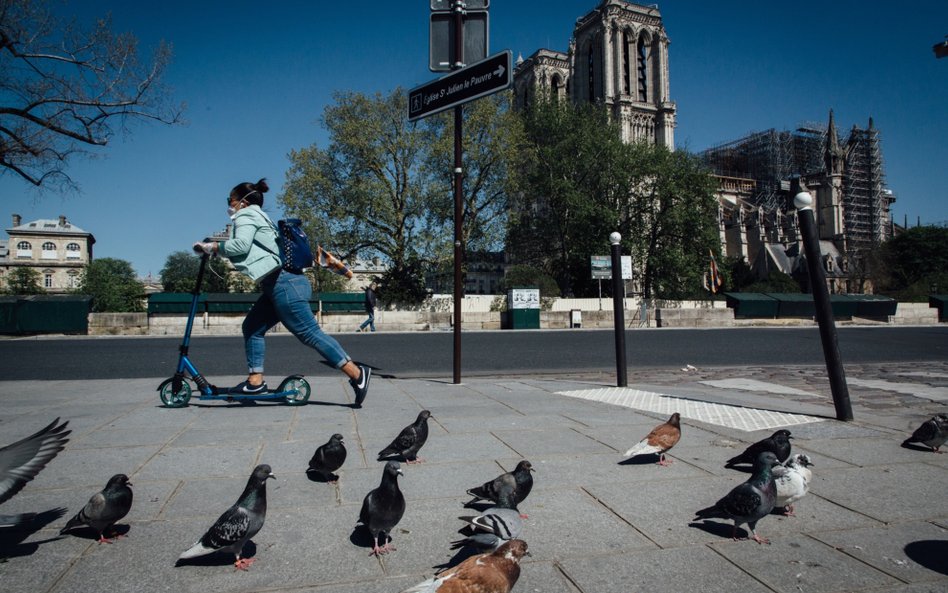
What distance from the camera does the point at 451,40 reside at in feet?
24.5

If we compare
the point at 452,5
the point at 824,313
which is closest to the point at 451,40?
the point at 452,5

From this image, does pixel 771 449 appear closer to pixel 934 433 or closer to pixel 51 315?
pixel 934 433

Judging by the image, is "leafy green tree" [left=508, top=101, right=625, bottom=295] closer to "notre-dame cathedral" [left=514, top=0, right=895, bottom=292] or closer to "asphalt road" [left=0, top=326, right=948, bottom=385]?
"notre-dame cathedral" [left=514, top=0, right=895, bottom=292]

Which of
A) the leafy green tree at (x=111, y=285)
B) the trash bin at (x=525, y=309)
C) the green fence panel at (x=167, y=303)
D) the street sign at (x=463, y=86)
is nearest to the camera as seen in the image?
the street sign at (x=463, y=86)

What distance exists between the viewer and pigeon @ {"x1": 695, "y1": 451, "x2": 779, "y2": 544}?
2582 mm

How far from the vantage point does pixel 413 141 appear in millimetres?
34781

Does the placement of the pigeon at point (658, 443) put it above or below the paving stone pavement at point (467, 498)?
above

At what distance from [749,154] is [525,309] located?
97489 millimetres

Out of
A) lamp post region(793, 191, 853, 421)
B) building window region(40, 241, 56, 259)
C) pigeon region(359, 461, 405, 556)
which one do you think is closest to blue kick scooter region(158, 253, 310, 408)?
pigeon region(359, 461, 405, 556)

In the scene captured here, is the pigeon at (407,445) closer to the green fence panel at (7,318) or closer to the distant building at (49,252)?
the green fence panel at (7,318)

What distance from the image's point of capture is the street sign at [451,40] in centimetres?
743

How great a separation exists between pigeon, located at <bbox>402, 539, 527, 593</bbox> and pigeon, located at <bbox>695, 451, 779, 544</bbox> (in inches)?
46.1

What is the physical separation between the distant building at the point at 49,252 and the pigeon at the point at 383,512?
117015 mm

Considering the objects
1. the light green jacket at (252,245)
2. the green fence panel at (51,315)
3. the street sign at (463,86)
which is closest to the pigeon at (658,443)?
the light green jacket at (252,245)
